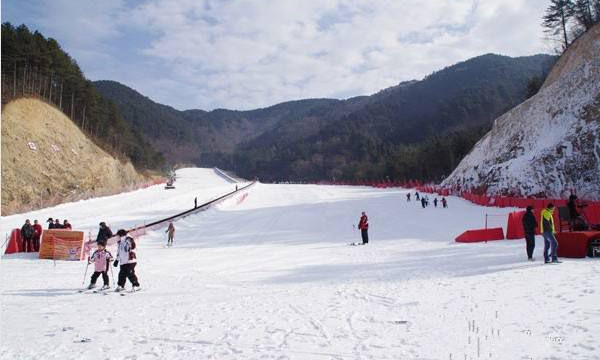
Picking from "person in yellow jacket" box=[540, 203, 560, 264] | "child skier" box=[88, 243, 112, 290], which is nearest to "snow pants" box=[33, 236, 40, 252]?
"child skier" box=[88, 243, 112, 290]

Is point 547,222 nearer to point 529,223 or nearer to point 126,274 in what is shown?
point 529,223

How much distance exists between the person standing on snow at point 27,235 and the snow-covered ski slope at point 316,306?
1012 millimetres

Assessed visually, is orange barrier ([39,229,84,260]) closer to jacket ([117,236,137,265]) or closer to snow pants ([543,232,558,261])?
jacket ([117,236,137,265])

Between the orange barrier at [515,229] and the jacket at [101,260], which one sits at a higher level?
the orange barrier at [515,229]

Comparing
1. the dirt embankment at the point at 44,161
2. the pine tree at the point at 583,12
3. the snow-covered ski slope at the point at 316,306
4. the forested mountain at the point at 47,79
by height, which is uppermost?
the pine tree at the point at 583,12

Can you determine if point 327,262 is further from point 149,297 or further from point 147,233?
point 147,233

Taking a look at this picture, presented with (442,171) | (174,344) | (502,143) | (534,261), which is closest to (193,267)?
(174,344)

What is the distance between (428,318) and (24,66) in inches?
2307

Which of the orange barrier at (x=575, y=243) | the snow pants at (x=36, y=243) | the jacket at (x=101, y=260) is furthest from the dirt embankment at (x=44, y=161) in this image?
the orange barrier at (x=575, y=243)

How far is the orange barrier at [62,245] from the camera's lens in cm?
1761

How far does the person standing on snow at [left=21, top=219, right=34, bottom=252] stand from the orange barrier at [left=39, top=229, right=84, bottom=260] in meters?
1.19

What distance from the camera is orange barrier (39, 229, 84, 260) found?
17.6m

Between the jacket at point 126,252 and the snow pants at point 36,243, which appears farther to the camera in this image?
the snow pants at point 36,243

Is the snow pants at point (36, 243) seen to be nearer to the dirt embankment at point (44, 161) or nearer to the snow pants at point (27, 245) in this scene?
the snow pants at point (27, 245)
